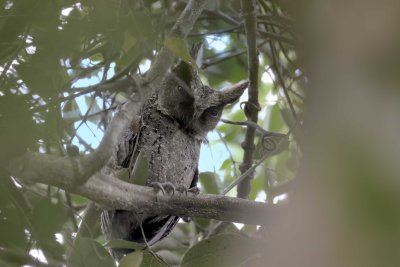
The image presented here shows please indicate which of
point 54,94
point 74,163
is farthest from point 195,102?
point 54,94

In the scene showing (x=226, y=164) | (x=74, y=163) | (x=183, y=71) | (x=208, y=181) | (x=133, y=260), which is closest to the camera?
(x=74, y=163)

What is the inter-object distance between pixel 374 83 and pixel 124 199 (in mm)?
930

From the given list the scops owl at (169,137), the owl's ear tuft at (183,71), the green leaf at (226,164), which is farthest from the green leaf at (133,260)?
the green leaf at (226,164)

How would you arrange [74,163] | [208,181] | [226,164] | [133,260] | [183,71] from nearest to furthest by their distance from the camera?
[74,163], [133,260], [183,71], [208,181], [226,164]

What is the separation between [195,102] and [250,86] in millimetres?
228

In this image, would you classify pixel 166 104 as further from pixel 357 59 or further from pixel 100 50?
pixel 357 59

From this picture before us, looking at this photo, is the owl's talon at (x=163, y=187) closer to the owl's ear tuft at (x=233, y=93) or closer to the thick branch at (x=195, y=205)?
the thick branch at (x=195, y=205)

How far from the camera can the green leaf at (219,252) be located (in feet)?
4.23

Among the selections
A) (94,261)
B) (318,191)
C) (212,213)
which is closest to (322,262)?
(318,191)

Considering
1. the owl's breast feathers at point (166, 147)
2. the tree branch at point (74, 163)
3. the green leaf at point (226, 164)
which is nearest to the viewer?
the tree branch at point (74, 163)

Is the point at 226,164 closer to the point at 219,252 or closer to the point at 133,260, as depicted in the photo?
the point at 219,252

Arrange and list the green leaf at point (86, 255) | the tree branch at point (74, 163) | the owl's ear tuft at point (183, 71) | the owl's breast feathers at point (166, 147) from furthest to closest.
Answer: the owl's breast feathers at point (166, 147) < the owl's ear tuft at point (183, 71) < the green leaf at point (86, 255) < the tree branch at point (74, 163)

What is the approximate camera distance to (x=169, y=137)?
2.09 m

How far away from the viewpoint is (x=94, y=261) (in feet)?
3.69
